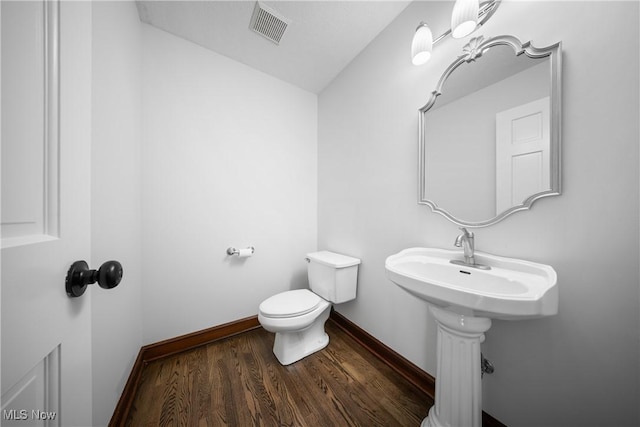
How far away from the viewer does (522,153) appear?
0.87 meters

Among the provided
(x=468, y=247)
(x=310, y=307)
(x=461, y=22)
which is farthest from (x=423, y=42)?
(x=310, y=307)

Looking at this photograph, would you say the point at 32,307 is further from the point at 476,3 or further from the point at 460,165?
the point at 476,3

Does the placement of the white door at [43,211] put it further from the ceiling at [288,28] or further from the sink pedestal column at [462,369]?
the ceiling at [288,28]

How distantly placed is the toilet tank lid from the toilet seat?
0.89ft

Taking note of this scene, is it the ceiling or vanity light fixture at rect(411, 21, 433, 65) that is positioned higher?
the ceiling

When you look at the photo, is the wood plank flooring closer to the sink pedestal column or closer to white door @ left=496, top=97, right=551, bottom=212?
the sink pedestal column

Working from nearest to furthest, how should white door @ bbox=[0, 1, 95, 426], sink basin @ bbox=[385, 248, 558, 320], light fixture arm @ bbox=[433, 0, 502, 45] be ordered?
white door @ bbox=[0, 1, 95, 426], sink basin @ bbox=[385, 248, 558, 320], light fixture arm @ bbox=[433, 0, 502, 45]

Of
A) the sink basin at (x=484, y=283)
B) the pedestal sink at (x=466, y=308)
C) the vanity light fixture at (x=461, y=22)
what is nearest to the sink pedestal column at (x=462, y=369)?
the pedestal sink at (x=466, y=308)

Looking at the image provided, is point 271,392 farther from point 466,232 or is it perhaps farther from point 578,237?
point 578,237

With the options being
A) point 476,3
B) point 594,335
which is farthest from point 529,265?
point 476,3

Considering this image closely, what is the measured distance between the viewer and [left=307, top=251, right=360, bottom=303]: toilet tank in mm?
1562

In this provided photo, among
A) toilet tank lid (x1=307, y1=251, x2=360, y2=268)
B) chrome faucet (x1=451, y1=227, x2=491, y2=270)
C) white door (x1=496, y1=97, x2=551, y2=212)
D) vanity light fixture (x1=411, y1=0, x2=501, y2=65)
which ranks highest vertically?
vanity light fixture (x1=411, y1=0, x2=501, y2=65)

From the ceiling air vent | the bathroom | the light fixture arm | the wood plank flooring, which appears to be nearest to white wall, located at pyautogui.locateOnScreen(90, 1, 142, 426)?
the bathroom

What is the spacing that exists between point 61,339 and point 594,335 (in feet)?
4.83
